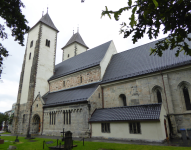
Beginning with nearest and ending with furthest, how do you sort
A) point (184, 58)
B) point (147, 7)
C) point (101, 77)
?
1. point (147, 7)
2. point (184, 58)
3. point (101, 77)

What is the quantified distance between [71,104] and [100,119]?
182 inches

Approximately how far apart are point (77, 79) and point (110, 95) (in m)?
6.76

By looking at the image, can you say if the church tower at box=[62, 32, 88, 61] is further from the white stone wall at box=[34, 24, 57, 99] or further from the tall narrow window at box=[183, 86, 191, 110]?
the tall narrow window at box=[183, 86, 191, 110]

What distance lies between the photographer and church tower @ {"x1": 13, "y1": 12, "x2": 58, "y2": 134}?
2402 centimetres

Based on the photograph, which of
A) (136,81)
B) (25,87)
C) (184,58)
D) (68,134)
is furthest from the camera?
(25,87)

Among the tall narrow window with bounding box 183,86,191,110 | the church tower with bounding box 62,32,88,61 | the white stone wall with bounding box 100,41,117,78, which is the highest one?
the church tower with bounding box 62,32,88,61

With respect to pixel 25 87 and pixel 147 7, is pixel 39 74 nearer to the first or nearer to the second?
pixel 25 87

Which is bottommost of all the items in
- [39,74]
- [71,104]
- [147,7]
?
[71,104]

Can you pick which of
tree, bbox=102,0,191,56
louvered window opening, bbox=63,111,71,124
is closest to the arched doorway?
louvered window opening, bbox=63,111,71,124

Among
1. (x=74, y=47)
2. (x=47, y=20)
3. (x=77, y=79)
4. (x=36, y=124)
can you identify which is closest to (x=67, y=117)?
(x=77, y=79)

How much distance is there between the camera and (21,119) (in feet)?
78.8

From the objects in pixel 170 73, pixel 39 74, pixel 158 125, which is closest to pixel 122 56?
pixel 170 73

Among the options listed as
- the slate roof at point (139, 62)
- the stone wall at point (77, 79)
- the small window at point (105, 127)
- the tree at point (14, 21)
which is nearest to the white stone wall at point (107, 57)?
the slate roof at point (139, 62)

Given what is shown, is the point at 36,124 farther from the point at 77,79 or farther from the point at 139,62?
the point at 139,62
